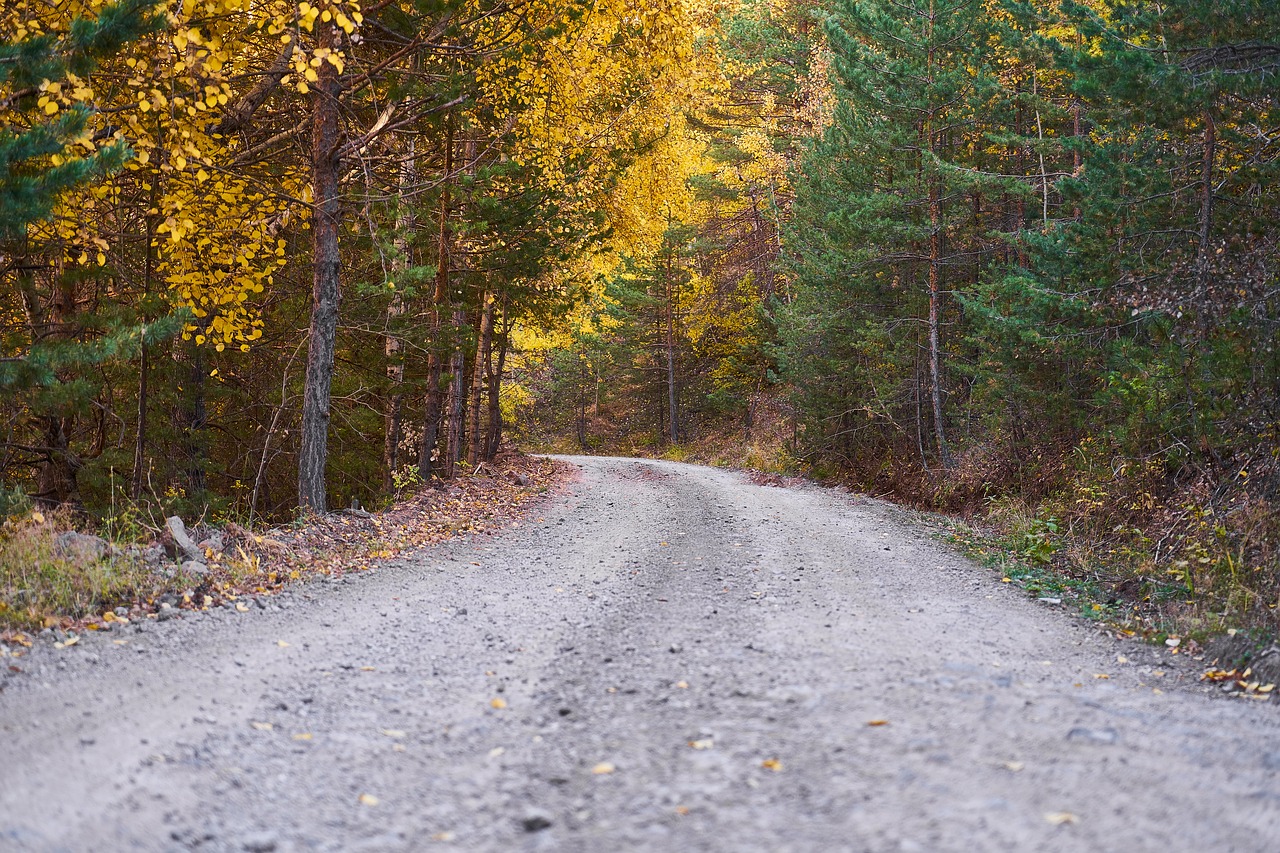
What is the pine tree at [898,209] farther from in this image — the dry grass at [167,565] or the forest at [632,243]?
the dry grass at [167,565]

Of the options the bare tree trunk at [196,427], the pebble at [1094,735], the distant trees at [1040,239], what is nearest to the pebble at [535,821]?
the pebble at [1094,735]

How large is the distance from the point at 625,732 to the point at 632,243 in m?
16.4

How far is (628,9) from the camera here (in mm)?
10547

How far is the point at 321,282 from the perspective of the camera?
31.1 feet

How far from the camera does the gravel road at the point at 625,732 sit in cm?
285

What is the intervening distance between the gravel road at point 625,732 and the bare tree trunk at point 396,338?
675 cm

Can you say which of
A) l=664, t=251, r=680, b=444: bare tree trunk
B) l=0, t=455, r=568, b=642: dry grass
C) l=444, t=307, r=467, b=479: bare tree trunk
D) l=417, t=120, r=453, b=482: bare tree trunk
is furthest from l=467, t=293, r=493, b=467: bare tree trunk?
l=664, t=251, r=680, b=444: bare tree trunk

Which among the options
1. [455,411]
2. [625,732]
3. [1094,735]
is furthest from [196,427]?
[1094,735]

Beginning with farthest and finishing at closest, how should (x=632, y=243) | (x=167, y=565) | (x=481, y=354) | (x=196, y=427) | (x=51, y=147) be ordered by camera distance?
(x=481, y=354), (x=632, y=243), (x=196, y=427), (x=167, y=565), (x=51, y=147)

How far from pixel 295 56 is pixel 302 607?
16.1ft

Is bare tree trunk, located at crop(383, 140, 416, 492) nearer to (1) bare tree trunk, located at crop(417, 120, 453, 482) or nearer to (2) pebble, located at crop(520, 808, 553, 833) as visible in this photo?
(1) bare tree trunk, located at crop(417, 120, 453, 482)

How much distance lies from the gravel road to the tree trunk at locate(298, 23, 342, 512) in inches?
126

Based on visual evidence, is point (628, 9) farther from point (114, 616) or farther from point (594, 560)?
point (114, 616)

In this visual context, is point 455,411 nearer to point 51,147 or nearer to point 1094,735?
point 51,147
